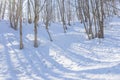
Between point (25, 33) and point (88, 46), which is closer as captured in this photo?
point (88, 46)

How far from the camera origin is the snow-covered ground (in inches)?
462

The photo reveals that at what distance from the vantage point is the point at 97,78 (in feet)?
35.3

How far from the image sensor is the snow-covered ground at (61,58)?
462 inches

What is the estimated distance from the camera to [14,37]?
21.6 meters

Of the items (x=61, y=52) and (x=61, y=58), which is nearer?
(x=61, y=58)

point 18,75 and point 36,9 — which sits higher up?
point 36,9

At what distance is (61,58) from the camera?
50.6ft

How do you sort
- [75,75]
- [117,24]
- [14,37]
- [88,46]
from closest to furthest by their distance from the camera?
[75,75]
[88,46]
[14,37]
[117,24]

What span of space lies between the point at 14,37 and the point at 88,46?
6.29 m

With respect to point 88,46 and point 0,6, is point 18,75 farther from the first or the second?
point 0,6

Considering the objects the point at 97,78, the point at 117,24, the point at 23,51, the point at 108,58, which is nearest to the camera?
the point at 97,78

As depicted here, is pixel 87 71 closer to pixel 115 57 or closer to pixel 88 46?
pixel 115 57

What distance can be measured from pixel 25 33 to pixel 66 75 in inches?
505

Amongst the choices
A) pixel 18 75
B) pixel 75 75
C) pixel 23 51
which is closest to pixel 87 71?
pixel 75 75
